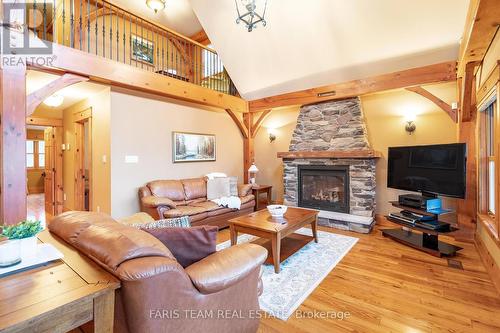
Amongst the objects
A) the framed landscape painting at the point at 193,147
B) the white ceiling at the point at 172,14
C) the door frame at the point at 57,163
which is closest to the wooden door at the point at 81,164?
the door frame at the point at 57,163

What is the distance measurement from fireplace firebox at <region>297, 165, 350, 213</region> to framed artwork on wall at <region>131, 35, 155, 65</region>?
441 cm

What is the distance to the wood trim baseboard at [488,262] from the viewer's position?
2.50 metres

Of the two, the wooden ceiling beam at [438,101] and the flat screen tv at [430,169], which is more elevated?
the wooden ceiling beam at [438,101]

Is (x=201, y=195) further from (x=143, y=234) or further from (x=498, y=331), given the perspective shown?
(x=498, y=331)

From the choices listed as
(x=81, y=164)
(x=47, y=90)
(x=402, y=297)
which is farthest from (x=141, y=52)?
(x=402, y=297)

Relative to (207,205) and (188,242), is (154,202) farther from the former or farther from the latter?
(188,242)

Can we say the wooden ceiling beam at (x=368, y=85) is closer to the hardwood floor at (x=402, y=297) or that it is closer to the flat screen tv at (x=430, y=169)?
the flat screen tv at (x=430, y=169)

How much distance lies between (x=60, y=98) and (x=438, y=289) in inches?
240

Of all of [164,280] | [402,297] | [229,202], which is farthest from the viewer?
[229,202]

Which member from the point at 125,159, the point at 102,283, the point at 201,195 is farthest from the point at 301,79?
the point at 102,283

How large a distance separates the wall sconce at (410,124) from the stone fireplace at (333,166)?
2.31 ft

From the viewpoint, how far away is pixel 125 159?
4.26 metres

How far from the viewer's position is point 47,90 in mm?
3195

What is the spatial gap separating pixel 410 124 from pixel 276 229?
11.0 feet
